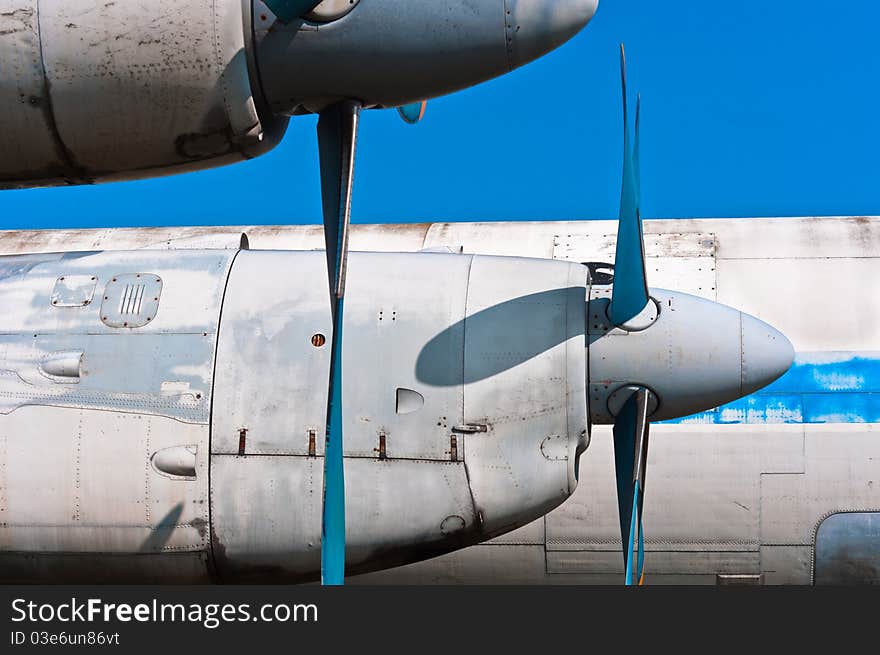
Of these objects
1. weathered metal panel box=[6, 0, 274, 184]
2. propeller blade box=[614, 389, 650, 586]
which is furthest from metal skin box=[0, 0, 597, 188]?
propeller blade box=[614, 389, 650, 586]

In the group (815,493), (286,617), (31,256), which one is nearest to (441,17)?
(286,617)

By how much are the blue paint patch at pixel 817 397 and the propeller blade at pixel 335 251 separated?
4851mm

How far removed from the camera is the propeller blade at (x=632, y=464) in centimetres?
894

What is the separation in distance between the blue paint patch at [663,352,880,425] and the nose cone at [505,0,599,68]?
21.3 feet

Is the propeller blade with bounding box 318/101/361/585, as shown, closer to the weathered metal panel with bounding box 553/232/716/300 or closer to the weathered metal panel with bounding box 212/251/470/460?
the weathered metal panel with bounding box 212/251/470/460

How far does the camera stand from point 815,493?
11.5 metres

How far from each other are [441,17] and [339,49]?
0.53 m

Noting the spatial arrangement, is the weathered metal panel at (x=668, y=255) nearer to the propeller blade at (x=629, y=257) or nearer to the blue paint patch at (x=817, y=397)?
the blue paint patch at (x=817, y=397)

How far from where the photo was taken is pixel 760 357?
30.1 feet

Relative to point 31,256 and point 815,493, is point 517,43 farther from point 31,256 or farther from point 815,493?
point 815,493

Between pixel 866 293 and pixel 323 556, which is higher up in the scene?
pixel 866 293

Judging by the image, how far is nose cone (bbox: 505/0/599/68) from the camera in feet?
18.9

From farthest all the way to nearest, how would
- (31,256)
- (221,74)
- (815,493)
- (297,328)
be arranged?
(815,493), (31,256), (297,328), (221,74)

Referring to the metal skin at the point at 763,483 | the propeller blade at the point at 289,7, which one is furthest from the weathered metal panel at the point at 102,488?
the propeller blade at the point at 289,7
